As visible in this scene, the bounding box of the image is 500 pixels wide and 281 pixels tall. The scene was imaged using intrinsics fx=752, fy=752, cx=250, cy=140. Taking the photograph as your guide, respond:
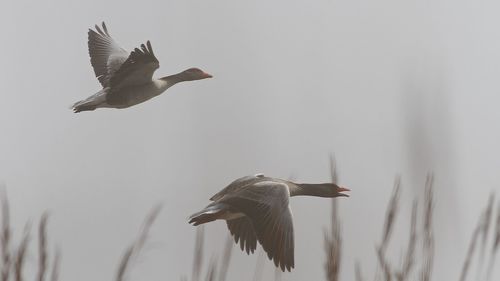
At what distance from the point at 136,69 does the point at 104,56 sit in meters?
0.16

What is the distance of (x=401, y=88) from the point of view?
1470 millimetres

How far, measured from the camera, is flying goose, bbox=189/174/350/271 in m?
0.71

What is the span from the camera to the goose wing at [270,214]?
0.71 metres

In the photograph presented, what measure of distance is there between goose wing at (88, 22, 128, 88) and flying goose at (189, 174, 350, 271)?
0.23 meters

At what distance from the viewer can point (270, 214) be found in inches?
29.0

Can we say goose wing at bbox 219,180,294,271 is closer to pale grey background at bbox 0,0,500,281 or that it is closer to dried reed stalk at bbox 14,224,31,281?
dried reed stalk at bbox 14,224,31,281

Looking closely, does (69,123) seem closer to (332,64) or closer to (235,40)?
(235,40)

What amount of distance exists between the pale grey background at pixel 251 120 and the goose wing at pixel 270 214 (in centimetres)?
37

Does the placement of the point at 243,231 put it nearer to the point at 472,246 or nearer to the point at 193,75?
the point at 193,75

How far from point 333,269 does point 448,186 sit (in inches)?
27.2

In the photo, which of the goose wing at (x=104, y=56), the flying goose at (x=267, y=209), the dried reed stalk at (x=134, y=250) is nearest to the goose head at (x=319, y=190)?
the flying goose at (x=267, y=209)

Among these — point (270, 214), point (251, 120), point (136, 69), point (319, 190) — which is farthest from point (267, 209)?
point (251, 120)

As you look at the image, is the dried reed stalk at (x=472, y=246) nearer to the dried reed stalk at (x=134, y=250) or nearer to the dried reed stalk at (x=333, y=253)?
the dried reed stalk at (x=333, y=253)

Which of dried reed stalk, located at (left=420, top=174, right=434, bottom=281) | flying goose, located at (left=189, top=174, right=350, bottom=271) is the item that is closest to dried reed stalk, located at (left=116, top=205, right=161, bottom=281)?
flying goose, located at (left=189, top=174, right=350, bottom=271)
